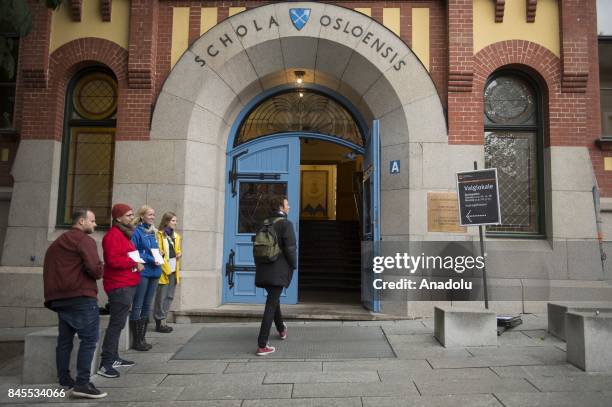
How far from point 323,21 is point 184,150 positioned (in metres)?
3.44

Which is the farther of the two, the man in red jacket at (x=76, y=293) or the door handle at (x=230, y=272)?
the door handle at (x=230, y=272)

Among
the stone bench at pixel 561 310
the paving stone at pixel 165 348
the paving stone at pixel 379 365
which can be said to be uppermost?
the stone bench at pixel 561 310

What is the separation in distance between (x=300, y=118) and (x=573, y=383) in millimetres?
7077

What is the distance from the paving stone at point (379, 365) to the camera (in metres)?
5.70

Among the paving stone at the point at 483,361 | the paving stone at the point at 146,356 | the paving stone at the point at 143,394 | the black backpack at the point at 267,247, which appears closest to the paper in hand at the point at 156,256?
the paving stone at the point at 146,356

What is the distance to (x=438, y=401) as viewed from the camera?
15.2 feet

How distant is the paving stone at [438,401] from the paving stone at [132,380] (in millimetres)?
2297

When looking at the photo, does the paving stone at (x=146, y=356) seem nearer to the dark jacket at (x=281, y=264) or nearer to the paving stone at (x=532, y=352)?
the dark jacket at (x=281, y=264)

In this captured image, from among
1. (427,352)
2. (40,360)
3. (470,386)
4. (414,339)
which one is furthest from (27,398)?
(414,339)

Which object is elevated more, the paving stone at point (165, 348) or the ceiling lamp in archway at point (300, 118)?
the ceiling lamp in archway at point (300, 118)

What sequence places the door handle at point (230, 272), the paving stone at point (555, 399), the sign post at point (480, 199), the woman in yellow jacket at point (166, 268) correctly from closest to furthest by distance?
the paving stone at point (555, 399) < the sign post at point (480, 199) < the woman in yellow jacket at point (166, 268) < the door handle at point (230, 272)

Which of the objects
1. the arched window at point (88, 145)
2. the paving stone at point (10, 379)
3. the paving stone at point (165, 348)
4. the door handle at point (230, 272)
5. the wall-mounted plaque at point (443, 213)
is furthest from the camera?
the door handle at point (230, 272)

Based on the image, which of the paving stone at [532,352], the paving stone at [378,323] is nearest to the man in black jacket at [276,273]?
the paving stone at [378,323]

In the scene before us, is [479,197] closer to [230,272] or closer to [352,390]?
[352,390]
